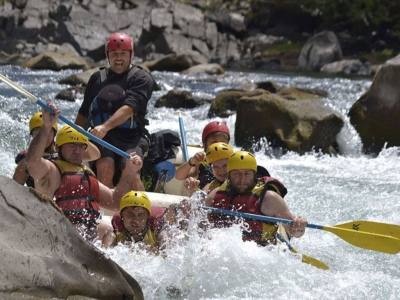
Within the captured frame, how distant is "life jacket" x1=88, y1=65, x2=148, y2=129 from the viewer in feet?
23.3

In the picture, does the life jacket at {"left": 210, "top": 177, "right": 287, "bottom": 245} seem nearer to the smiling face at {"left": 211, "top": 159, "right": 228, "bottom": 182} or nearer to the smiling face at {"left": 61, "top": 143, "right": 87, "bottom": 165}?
the smiling face at {"left": 211, "top": 159, "right": 228, "bottom": 182}

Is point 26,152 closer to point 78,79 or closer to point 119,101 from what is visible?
point 119,101

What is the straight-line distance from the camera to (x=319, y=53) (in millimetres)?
30125

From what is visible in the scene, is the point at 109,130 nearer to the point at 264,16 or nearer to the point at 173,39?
the point at 173,39

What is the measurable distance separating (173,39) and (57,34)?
4.40 meters

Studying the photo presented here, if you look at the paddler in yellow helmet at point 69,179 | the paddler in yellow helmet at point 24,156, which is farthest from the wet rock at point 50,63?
the paddler in yellow helmet at point 69,179

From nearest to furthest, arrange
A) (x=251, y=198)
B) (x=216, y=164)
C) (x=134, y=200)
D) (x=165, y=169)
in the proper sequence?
(x=134, y=200), (x=251, y=198), (x=216, y=164), (x=165, y=169)

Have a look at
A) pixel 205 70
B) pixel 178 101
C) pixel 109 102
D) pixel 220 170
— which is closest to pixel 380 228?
pixel 220 170

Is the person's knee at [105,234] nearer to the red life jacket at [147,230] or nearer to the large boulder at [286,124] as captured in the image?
the red life jacket at [147,230]

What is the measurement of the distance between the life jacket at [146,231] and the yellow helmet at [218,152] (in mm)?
740

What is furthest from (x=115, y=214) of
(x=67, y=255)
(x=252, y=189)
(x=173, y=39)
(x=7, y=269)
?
(x=173, y=39)

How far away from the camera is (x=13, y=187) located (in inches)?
182

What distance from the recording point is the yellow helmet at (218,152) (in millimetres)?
6488

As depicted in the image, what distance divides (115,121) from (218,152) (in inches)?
36.8
